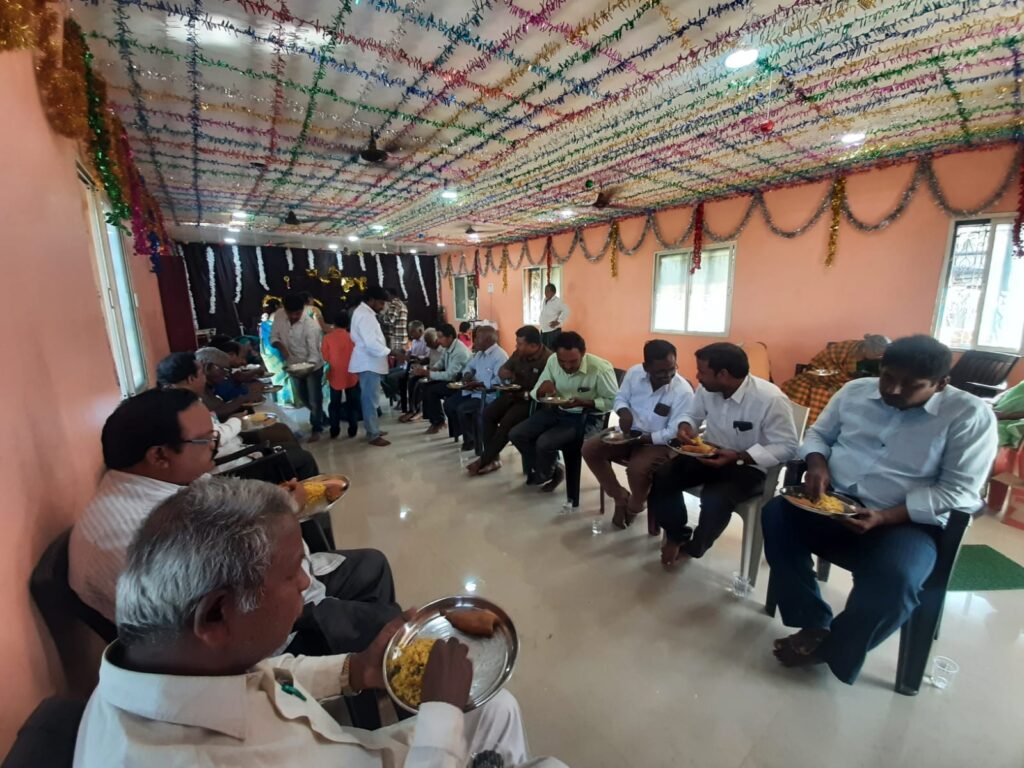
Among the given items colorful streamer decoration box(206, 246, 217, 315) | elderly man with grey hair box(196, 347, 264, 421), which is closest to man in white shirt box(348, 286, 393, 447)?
elderly man with grey hair box(196, 347, 264, 421)

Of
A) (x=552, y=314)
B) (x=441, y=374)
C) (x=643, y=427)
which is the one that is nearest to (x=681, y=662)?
(x=643, y=427)

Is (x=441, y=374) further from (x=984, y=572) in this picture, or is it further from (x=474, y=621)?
(x=984, y=572)

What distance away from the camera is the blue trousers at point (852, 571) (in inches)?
51.8

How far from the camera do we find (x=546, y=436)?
272 centimetres

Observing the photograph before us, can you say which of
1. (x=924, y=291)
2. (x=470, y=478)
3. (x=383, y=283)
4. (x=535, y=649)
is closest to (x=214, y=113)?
(x=470, y=478)

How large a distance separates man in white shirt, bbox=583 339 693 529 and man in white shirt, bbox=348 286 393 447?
214 centimetres

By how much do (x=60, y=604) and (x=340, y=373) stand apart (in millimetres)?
3057

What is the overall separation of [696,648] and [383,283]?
31.5ft

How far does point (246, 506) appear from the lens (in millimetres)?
654

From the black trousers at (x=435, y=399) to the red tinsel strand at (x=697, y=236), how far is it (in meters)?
3.48

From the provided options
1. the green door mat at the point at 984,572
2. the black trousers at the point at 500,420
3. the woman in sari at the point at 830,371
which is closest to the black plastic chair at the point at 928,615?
the green door mat at the point at 984,572

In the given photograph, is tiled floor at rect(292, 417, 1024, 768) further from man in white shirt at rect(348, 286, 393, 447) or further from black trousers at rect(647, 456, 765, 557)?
man in white shirt at rect(348, 286, 393, 447)

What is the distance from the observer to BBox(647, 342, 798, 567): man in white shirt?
1897mm

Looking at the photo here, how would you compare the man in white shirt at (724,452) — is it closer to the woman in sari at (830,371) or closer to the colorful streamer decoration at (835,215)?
the woman in sari at (830,371)
